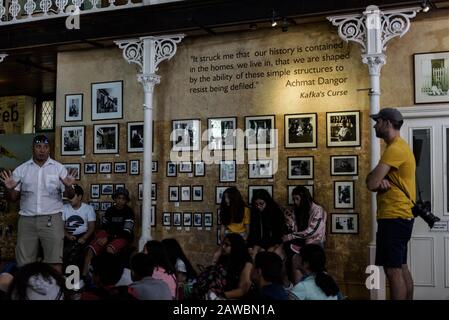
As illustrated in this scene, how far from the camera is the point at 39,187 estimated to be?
6.75 m

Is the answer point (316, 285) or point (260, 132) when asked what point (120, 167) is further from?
point (316, 285)

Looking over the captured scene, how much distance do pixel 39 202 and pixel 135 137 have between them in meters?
3.52

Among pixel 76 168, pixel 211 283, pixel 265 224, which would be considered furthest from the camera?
pixel 76 168

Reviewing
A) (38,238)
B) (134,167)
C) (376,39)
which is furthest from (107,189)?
(376,39)

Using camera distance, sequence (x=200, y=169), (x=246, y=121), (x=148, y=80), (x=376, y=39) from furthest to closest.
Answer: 1. (x=200, y=169)
2. (x=148, y=80)
3. (x=246, y=121)
4. (x=376, y=39)

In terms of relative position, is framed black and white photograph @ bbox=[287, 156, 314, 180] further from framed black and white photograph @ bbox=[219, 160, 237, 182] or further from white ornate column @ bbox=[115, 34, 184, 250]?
white ornate column @ bbox=[115, 34, 184, 250]

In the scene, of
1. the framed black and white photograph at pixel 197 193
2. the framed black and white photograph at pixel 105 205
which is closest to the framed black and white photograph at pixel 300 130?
the framed black and white photograph at pixel 197 193

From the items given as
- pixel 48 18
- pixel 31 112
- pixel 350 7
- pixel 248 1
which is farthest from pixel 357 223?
pixel 31 112

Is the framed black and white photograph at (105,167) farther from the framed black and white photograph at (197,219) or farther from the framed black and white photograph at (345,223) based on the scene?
the framed black and white photograph at (345,223)

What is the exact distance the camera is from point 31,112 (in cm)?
1476

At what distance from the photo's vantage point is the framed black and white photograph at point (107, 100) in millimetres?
10250

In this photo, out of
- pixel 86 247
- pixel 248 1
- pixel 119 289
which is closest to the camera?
pixel 119 289
